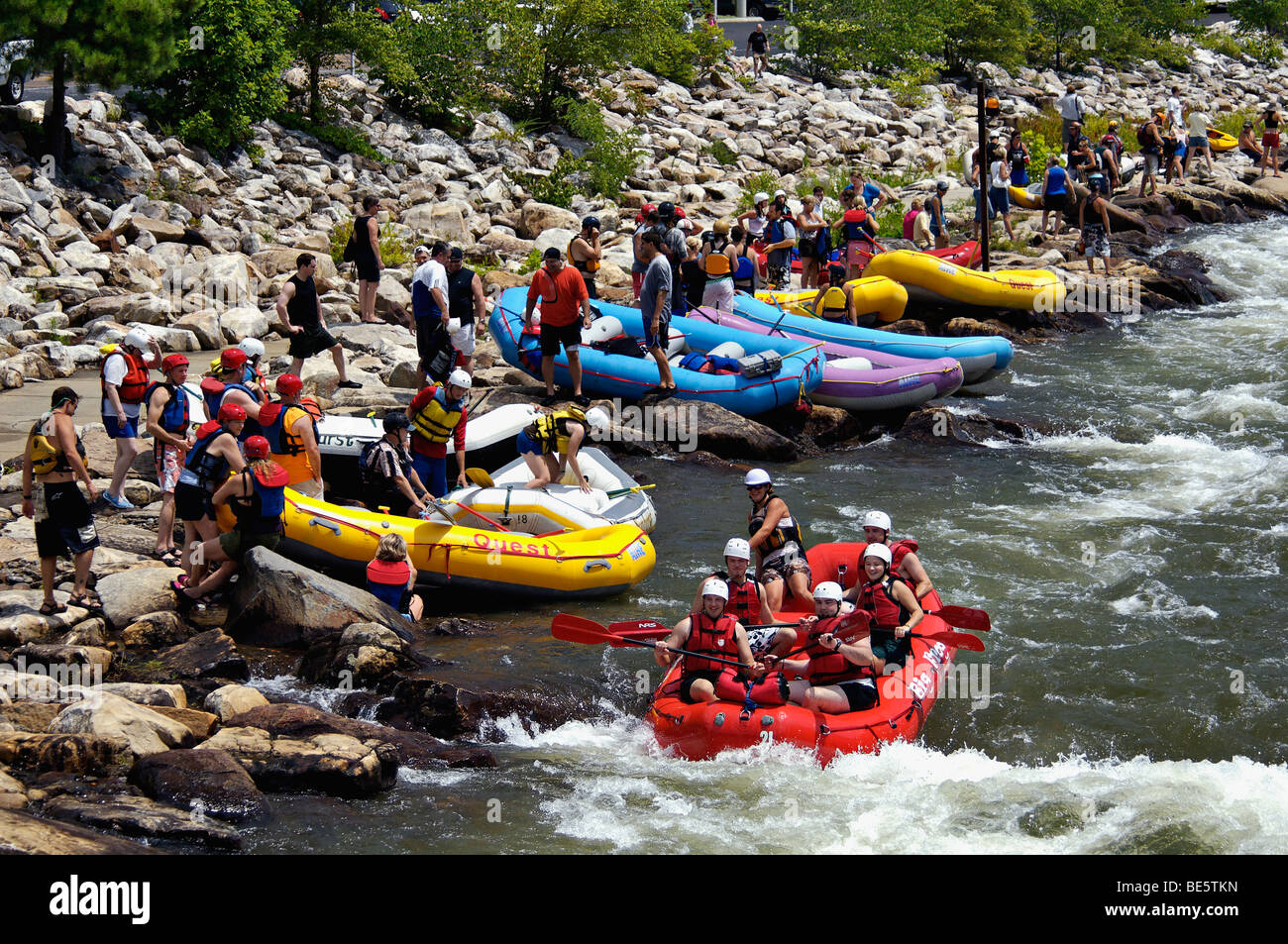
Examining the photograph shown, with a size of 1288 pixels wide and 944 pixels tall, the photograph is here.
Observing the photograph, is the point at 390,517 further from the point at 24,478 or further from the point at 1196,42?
the point at 1196,42

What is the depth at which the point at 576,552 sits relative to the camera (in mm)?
9844

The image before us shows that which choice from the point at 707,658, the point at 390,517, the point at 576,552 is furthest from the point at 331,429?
the point at 707,658

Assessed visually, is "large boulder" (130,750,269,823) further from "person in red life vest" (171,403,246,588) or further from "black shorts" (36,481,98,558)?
"person in red life vest" (171,403,246,588)

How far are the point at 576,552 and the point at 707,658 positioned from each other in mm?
2286

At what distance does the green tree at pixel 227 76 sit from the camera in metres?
19.0

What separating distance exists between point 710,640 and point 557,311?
5556 millimetres

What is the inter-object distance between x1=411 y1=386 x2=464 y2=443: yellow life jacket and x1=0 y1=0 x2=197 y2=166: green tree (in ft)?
30.4

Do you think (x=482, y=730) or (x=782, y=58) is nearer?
(x=482, y=730)

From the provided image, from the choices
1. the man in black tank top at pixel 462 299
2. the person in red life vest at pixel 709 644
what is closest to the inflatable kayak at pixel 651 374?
the man in black tank top at pixel 462 299

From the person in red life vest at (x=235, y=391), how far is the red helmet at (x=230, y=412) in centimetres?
20

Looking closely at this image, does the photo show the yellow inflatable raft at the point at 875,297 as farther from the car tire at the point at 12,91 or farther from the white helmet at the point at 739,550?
the car tire at the point at 12,91

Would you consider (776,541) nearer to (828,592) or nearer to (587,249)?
(828,592)

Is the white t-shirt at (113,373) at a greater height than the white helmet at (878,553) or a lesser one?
greater

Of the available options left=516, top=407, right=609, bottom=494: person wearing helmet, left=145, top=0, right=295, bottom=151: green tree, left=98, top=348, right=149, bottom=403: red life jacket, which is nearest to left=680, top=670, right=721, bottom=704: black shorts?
left=516, top=407, right=609, bottom=494: person wearing helmet
